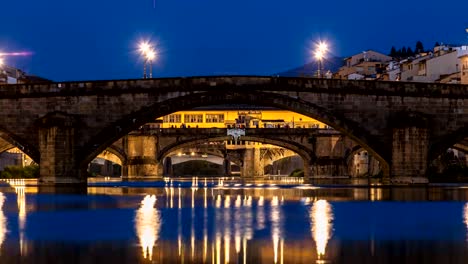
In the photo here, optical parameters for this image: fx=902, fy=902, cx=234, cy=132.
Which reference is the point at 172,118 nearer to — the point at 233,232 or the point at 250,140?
the point at 250,140

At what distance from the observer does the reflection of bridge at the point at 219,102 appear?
218ft

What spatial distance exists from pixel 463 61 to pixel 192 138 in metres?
31.6

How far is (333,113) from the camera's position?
219ft

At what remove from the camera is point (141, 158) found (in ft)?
334

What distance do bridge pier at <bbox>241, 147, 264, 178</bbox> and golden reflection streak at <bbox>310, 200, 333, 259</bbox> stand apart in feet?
297

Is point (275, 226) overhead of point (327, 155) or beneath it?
beneath

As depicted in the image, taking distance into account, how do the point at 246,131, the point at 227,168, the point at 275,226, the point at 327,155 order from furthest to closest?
the point at 227,168 < the point at 327,155 < the point at 246,131 < the point at 275,226

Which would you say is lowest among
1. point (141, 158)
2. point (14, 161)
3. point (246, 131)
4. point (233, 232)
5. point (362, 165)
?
point (233, 232)

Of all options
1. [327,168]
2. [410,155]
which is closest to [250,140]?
[327,168]

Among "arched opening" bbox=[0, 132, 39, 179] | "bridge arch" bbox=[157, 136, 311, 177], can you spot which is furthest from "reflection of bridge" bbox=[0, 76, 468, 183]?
"bridge arch" bbox=[157, 136, 311, 177]

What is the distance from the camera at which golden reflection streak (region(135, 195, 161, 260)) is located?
21344 mm

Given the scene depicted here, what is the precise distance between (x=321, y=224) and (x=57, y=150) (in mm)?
40165

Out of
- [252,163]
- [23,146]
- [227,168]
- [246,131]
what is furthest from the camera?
[227,168]

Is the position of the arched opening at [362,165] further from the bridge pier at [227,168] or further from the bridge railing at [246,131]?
the bridge pier at [227,168]
